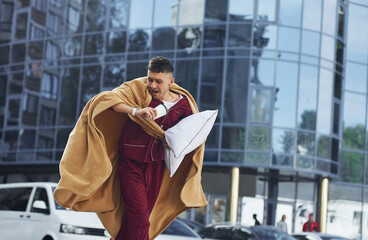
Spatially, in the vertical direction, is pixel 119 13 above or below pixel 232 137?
above

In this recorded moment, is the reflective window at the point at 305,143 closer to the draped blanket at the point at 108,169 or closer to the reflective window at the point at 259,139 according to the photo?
the reflective window at the point at 259,139

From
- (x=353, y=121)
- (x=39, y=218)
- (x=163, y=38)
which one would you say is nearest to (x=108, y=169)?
(x=39, y=218)

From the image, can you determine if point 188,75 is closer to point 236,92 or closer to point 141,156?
point 236,92

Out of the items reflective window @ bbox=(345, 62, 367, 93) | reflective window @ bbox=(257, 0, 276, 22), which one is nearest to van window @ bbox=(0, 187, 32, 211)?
reflective window @ bbox=(257, 0, 276, 22)

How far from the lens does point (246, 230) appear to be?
640 inches

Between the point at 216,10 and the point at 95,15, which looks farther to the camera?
the point at 95,15

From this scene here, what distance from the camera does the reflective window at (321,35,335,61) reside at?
102 ft

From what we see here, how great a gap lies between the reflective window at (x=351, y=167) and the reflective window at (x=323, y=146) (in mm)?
2760

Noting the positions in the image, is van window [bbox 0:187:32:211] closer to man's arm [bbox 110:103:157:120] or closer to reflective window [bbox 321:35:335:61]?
man's arm [bbox 110:103:157:120]

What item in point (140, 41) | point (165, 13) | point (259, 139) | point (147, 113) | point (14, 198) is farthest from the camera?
point (140, 41)

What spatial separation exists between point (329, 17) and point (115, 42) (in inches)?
376

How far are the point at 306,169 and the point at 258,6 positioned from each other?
709 centimetres

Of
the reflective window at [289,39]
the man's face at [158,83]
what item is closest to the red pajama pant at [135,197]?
the man's face at [158,83]

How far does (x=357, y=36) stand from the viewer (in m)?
34.4
